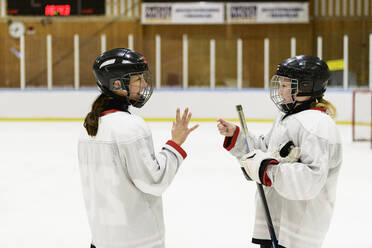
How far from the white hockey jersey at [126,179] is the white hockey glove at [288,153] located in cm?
31

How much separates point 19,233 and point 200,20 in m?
10.00

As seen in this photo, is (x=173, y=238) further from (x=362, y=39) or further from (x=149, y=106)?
(x=362, y=39)

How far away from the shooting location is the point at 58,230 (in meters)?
2.86

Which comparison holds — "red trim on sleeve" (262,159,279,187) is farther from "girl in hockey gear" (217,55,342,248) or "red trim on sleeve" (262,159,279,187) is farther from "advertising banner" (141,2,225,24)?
"advertising banner" (141,2,225,24)

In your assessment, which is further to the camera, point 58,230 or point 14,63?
point 14,63

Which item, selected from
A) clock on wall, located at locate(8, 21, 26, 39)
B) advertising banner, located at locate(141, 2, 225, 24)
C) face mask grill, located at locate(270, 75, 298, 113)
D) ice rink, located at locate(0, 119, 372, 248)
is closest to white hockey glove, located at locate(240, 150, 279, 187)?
face mask grill, located at locate(270, 75, 298, 113)

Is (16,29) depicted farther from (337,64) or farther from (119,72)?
(119,72)

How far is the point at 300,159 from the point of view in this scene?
5.04ft

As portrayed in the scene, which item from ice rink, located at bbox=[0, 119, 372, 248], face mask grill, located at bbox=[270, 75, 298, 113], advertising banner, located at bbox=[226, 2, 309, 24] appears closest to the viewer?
face mask grill, located at bbox=[270, 75, 298, 113]

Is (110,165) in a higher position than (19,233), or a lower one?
higher

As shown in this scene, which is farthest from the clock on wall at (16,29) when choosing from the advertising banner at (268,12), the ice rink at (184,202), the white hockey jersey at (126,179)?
the white hockey jersey at (126,179)

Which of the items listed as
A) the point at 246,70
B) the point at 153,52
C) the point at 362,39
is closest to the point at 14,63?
the point at 153,52

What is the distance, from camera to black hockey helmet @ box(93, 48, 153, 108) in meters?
1.50

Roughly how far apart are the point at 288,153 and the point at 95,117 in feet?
1.94
